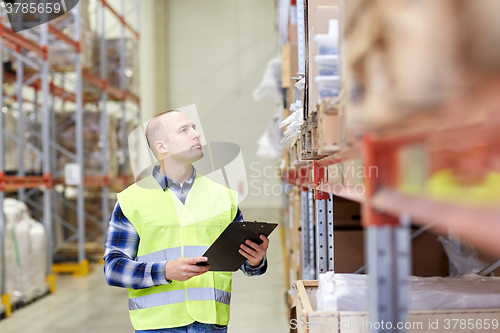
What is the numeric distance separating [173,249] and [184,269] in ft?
0.65

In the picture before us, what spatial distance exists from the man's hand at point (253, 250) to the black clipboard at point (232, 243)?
16mm

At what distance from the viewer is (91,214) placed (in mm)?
8320

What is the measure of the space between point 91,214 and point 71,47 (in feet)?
9.71

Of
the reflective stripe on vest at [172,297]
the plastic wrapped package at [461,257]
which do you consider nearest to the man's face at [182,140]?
the reflective stripe on vest at [172,297]

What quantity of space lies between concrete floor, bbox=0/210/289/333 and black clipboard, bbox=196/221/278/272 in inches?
95.9

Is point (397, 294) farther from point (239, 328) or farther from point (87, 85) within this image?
point (87, 85)

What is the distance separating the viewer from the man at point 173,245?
1854mm

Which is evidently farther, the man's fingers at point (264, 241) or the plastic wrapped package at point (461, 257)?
the plastic wrapped package at point (461, 257)

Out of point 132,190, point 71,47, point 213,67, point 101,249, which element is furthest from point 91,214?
point 132,190

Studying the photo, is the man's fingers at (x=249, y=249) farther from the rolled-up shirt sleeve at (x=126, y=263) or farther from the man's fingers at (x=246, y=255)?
the rolled-up shirt sleeve at (x=126, y=263)

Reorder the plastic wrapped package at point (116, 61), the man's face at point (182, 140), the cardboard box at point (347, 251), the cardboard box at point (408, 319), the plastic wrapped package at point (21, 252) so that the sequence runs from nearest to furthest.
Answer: the cardboard box at point (408, 319) < the man's face at point (182, 140) < the cardboard box at point (347, 251) < the plastic wrapped package at point (21, 252) < the plastic wrapped package at point (116, 61)

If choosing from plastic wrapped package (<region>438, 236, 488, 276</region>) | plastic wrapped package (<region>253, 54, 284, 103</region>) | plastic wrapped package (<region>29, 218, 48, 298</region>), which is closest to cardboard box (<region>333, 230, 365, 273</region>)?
plastic wrapped package (<region>438, 236, 488, 276</region>)

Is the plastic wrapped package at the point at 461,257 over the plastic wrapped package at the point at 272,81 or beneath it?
beneath

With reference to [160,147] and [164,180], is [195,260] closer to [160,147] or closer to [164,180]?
[164,180]
